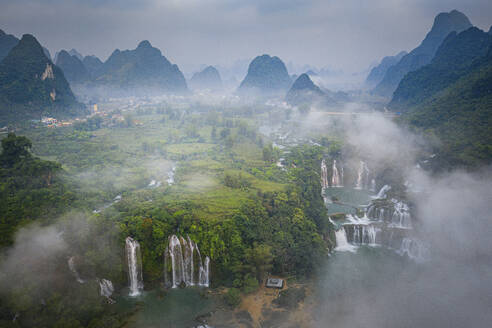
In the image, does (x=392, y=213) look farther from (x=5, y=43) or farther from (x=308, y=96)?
(x=5, y=43)

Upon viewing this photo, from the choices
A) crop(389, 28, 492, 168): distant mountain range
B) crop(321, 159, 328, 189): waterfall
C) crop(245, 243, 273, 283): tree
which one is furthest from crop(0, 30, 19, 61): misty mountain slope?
crop(389, 28, 492, 168): distant mountain range

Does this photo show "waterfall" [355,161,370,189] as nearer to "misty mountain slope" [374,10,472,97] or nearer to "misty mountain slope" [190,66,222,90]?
"misty mountain slope" [374,10,472,97]

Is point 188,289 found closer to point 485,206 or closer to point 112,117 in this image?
point 485,206

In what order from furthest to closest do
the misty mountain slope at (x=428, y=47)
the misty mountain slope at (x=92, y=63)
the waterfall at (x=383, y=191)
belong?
the misty mountain slope at (x=92, y=63) < the misty mountain slope at (x=428, y=47) < the waterfall at (x=383, y=191)

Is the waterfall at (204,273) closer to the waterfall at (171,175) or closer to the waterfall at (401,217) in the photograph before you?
the waterfall at (171,175)

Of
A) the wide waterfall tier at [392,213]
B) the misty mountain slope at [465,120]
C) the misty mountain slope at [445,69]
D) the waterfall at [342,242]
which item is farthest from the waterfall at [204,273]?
the misty mountain slope at [445,69]

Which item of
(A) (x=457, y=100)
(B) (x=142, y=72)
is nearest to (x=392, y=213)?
(A) (x=457, y=100)
